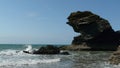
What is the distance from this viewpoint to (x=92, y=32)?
3152 inches

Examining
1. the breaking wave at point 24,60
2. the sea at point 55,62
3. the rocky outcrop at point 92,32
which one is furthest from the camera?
the rocky outcrop at point 92,32

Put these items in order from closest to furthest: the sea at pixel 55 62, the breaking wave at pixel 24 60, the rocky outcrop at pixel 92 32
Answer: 1. the sea at pixel 55 62
2. the breaking wave at pixel 24 60
3. the rocky outcrop at pixel 92 32

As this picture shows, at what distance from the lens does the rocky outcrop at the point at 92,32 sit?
261ft

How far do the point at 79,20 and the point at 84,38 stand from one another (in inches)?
205

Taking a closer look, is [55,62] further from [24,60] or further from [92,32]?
[92,32]

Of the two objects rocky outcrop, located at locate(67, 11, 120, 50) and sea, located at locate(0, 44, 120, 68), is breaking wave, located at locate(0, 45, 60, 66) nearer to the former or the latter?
sea, located at locate(0, 44, 120, 68)

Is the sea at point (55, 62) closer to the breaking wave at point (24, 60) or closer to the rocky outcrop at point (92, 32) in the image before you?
the breaking wave at point (24, 60)

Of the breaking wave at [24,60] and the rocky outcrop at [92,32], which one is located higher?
the rocky outcrop at [92,32]

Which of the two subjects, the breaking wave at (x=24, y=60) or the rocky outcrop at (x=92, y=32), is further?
the rocky outcrop at (x=92, y=32)

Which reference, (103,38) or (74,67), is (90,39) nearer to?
(103,38)

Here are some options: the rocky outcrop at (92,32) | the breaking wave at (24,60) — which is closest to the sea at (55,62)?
the breaking wave at (24,60)

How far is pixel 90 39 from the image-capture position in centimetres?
7969

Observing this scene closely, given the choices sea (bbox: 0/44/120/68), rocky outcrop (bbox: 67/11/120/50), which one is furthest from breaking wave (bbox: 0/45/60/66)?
rocky outcrop (bbox: 67/11/120/50)

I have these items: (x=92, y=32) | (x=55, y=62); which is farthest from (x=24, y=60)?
(x=92, y=32)
